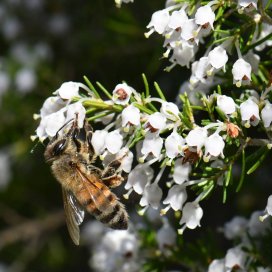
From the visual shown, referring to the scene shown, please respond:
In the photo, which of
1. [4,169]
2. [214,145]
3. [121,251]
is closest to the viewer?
[214,145]

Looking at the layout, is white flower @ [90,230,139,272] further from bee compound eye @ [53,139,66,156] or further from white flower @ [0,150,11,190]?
white flower @ [0,150,11,190]

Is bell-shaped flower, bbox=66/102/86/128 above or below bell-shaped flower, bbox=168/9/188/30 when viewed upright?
below

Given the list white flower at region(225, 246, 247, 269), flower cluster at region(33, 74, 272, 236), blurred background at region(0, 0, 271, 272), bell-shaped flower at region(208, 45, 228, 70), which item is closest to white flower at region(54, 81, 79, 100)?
flower cluster at region(33, 74, 272, 236)

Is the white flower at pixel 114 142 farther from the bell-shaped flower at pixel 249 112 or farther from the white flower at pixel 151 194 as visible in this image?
the bell-shaped flower at pixel 249 112

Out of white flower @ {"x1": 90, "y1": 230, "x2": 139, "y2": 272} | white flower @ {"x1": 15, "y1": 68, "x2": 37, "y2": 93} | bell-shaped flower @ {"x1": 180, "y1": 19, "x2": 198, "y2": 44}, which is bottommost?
white flower @ {"x1": 15, "y1": 68, "x2": 37, "y2": 93}

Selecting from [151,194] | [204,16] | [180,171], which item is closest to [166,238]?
[151,194]

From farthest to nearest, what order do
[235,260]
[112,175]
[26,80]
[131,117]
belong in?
[26,80] < [112,175] < [235,260] < [131,117]

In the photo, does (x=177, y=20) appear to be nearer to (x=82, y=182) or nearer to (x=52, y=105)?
(x=52, y=105)
